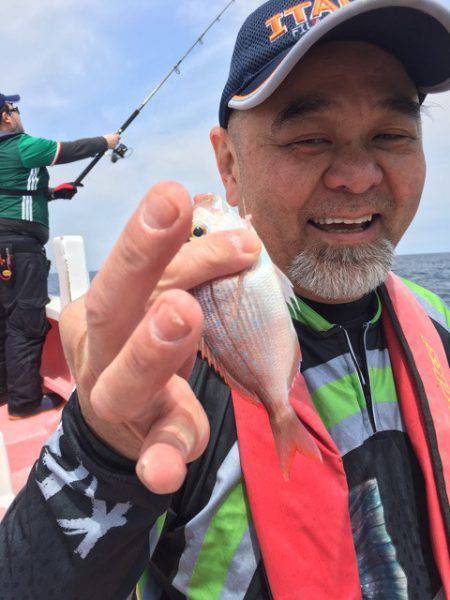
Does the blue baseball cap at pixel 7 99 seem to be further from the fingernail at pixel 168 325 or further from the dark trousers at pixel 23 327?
the fingernail at pixel 168 325

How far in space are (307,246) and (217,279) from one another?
753 mm

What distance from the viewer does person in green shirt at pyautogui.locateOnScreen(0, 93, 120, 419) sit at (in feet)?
13.0

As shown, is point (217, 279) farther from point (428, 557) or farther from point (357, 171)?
point (428, 557)

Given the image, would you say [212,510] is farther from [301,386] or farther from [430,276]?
[430,276]

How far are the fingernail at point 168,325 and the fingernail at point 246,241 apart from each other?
23cm

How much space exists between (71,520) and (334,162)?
1.34 m

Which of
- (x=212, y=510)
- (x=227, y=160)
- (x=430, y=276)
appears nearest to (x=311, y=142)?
Result: (x=227, y=160)

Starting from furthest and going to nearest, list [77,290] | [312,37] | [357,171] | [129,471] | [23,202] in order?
[77,290]
[23,202]
[357,171]
[312,37]
[129,471]

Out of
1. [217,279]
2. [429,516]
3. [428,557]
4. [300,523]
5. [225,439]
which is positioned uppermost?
[217,279]

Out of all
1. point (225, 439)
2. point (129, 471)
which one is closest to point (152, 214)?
point (129, 471)

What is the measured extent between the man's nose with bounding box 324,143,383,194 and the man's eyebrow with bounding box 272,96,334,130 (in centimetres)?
16

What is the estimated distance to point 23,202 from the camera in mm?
4074

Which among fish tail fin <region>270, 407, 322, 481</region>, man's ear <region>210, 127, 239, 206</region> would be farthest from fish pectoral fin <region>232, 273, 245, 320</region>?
man's ear <region>210, 127, 239, 206</region>

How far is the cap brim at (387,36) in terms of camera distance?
1.38 meters
